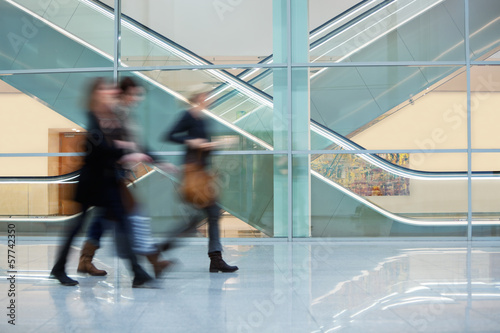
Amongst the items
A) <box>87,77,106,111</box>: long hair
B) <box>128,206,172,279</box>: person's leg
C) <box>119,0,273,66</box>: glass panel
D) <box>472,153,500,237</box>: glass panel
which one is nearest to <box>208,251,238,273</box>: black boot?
<box>128,206,172,279</box>: person's leg

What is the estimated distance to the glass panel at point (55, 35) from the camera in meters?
8.49

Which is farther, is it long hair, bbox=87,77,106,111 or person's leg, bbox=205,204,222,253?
person's leg, bbox=205,204,222,253

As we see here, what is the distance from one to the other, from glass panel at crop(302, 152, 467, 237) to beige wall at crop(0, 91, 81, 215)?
428 centimetres

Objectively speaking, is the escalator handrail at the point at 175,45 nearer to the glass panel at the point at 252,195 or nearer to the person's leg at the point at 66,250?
the glass panel at the point at 252,195

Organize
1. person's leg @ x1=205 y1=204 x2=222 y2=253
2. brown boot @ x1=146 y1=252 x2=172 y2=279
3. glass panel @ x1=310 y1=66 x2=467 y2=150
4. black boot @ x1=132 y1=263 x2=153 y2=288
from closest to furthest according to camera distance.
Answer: black boot @ x1=132 y1=263 x2=153 y2=288 < brown boot @ x1=146 y1=252 x2=172 y2=279 < person's leg @ x1=205 y1=204 x2=222 y2=253 < glass panel @ x1=310 y1=66 x2=467 y2=150

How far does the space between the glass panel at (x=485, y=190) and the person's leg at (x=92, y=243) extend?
5.92 m

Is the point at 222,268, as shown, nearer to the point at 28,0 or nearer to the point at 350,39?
the point at 350,39

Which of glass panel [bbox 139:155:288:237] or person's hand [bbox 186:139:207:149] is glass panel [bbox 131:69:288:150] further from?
person's hand [bbox 186:139:207:149]

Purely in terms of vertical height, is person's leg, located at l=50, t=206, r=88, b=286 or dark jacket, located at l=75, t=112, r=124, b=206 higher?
dark jacket, located at l=75, t=112, r=124, b=206

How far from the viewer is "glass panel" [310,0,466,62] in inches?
325

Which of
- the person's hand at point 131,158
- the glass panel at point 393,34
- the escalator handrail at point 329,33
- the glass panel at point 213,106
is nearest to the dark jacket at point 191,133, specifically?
the person's hand at point 131,158

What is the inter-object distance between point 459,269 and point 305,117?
3593 millimetres

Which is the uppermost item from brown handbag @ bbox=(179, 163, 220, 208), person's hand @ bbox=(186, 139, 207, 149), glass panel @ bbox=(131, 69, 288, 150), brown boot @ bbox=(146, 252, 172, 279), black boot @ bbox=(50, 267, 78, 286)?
glass panel @ bbox=(131, 69, 288, 150)

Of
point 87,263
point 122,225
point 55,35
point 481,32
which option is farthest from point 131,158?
point 481,32
